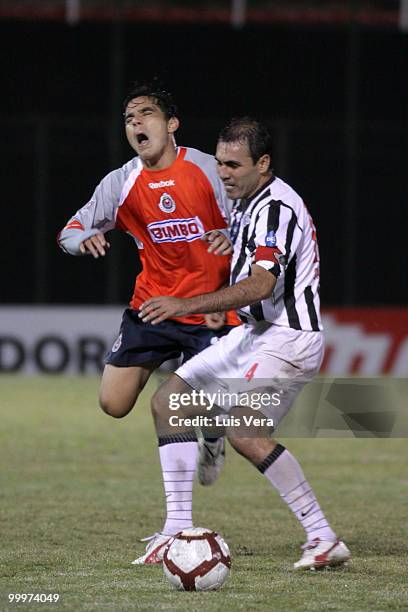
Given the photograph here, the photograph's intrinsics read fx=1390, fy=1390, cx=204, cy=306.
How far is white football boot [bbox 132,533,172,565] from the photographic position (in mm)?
6344

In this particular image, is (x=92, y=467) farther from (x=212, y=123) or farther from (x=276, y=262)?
(x=212, y=123)

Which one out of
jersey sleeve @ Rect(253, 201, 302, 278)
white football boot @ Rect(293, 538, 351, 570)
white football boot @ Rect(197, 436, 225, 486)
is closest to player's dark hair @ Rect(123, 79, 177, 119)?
jersey sleeve @ Rect(253, 201, 302, 278)

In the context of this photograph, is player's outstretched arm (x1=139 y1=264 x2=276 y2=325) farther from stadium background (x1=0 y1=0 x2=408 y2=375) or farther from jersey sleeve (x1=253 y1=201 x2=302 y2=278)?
stadium background (x1=0 y1=0 x2=408 y2=375)

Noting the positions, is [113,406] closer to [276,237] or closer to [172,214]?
[172,214]

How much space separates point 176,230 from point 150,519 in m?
1.68

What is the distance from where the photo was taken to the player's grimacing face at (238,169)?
6.39 meters

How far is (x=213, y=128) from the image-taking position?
18547 mm

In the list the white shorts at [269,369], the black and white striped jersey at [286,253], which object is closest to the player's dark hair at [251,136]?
the black and white striped jersey at [286,253]

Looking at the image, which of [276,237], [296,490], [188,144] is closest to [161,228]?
[276,237]

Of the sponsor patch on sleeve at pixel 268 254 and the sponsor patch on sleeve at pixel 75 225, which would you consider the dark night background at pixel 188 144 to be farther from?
the sponsor patch on sleeve at pixel 268 254

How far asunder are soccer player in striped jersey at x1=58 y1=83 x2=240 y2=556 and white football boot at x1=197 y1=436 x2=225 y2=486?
549 millimetres

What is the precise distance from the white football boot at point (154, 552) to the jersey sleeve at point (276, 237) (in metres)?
1.38

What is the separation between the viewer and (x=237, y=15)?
2323 cm

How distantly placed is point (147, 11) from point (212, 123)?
6.15 m
